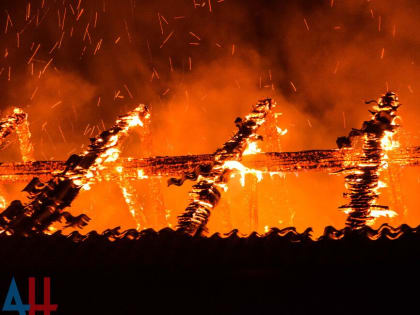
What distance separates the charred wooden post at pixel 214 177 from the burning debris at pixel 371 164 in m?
1.56

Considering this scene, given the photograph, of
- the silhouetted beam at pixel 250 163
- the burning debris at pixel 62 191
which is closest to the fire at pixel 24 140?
the silhouetted beam at pixel 250 163

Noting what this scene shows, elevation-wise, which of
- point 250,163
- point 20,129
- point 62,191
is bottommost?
point 62,191

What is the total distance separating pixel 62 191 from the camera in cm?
581

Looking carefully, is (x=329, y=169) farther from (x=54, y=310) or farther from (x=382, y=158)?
(x=54, y=310)

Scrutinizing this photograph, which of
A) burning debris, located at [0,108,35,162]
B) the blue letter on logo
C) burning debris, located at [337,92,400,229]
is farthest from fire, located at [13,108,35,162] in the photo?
burning debris, located at [337,92,400,229]

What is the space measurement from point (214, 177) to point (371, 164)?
2142 millimetres

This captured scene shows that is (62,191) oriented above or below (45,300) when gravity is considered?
above

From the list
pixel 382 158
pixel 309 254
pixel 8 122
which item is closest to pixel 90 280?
pixel 309 254

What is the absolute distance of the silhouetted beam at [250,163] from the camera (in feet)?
18.7

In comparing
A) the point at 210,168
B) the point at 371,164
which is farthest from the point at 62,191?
A: the point at 371,164

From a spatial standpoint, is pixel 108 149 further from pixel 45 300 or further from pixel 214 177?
pixel 45 300

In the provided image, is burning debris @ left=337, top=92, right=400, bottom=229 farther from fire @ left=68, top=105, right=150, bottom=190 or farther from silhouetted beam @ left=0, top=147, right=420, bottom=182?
fire @ left=68, top=105, right=150, bottom=190

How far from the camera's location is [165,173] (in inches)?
259

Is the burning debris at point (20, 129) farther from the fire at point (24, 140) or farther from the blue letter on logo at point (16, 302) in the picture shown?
the blue letter on logo at point (16, 302)
